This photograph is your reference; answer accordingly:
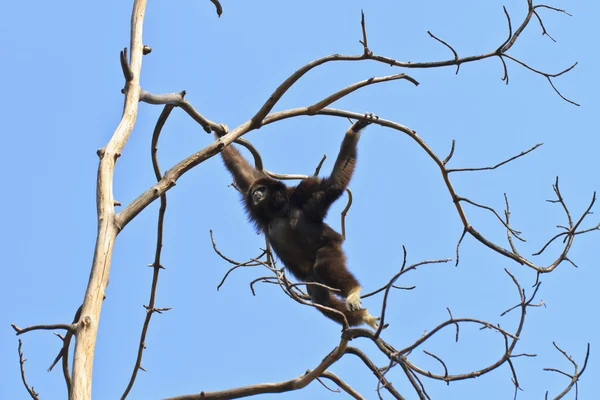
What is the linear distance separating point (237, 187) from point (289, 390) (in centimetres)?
340

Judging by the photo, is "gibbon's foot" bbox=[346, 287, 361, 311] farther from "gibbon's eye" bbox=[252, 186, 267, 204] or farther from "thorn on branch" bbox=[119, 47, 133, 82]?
"thorn on branch" bbox=[119, 47, 133, 82]

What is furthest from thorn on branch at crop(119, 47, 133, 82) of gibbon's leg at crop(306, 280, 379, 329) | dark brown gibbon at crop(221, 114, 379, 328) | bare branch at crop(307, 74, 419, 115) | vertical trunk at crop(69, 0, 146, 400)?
gibbon's leg at crop(306, 280, 379, 329)

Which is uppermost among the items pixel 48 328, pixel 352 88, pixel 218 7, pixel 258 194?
pixel 218 7

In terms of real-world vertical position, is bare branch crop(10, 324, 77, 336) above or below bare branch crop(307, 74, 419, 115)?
below

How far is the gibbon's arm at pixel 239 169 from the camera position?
9.62 metres

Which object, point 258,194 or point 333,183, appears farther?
point 258,194

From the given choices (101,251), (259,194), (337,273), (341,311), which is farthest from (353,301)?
(101,251)

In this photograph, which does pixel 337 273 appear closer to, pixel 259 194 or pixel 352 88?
pixel 259 194

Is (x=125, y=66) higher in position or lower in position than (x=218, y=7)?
lower

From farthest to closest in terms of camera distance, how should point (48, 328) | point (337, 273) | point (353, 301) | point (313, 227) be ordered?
point (313, 227) → point (337, 273) → point (353, 301) → point (48, 328)

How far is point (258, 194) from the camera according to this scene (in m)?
8.90

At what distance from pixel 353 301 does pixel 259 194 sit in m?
1.77

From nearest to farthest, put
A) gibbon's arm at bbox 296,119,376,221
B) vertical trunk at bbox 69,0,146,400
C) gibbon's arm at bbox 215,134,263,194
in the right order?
vertical trunk at bbox 69,0,146,400 < gibbon's arm at bbox 296,119,376,221 < gibbon's arm at bbox 215,134,263,194

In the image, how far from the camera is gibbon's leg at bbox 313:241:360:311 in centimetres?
792
